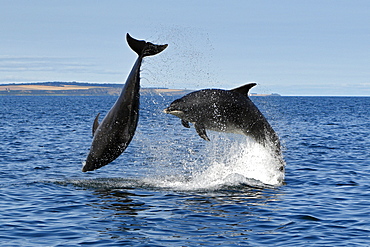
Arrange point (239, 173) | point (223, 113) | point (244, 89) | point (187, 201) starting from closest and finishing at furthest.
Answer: point (187, 201), point (223, 113), point (244, 89), point (239, 173)

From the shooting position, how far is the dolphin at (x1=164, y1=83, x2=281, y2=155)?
17.5 meters

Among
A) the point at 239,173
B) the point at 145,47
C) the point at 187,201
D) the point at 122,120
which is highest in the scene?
the point at 145,47

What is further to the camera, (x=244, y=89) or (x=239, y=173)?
(x=239, y=173)

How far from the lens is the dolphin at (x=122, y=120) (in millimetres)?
15766

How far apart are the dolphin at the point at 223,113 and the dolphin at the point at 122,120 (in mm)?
1341

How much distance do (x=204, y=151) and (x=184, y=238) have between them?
2038 cm

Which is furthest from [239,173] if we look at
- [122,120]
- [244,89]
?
[122,120]

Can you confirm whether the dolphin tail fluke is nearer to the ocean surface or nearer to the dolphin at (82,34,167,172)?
the dolphin at (82,34,167,172)

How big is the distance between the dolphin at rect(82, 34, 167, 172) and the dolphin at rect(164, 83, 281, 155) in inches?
52.8

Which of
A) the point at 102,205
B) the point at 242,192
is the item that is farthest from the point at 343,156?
the point at 102,205

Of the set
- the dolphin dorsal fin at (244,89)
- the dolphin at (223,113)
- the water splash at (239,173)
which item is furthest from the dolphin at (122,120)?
the dolphin dorsal fin at (244,89)

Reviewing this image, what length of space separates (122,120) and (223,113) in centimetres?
361

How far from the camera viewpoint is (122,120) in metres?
16.3

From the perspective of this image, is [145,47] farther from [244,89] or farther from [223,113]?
[244,89]
